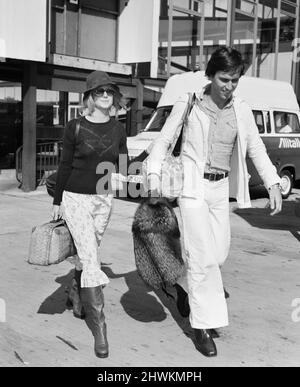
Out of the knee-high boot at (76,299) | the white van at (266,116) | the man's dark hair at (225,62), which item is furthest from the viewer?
the white van at (266,116)

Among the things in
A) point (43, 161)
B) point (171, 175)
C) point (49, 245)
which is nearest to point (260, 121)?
point (43, 161)

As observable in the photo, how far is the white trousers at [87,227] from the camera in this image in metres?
3.71

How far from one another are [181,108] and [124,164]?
59 cm

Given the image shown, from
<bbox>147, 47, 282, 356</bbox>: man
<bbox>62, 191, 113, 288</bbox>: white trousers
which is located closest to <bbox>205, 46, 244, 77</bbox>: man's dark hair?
<bbox>147, 47, 282, 356</bbox>: man

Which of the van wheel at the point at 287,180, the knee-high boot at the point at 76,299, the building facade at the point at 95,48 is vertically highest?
the building facade at the point at 95,48

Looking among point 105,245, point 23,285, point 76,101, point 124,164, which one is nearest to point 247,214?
point 105,245

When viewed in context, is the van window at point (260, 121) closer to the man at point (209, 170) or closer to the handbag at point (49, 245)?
the man at point (209, 170)

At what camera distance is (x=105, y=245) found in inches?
279

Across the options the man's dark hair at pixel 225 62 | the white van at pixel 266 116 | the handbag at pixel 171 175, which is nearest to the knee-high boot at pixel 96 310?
the handbag at pixel 171 175

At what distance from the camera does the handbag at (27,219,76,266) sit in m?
3.73

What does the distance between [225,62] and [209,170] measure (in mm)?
738

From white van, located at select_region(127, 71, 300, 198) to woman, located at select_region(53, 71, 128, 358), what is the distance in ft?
22.4

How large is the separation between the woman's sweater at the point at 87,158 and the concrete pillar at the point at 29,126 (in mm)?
9053

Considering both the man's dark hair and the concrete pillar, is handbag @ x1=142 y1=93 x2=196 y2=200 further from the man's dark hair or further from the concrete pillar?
the concrete pillar
